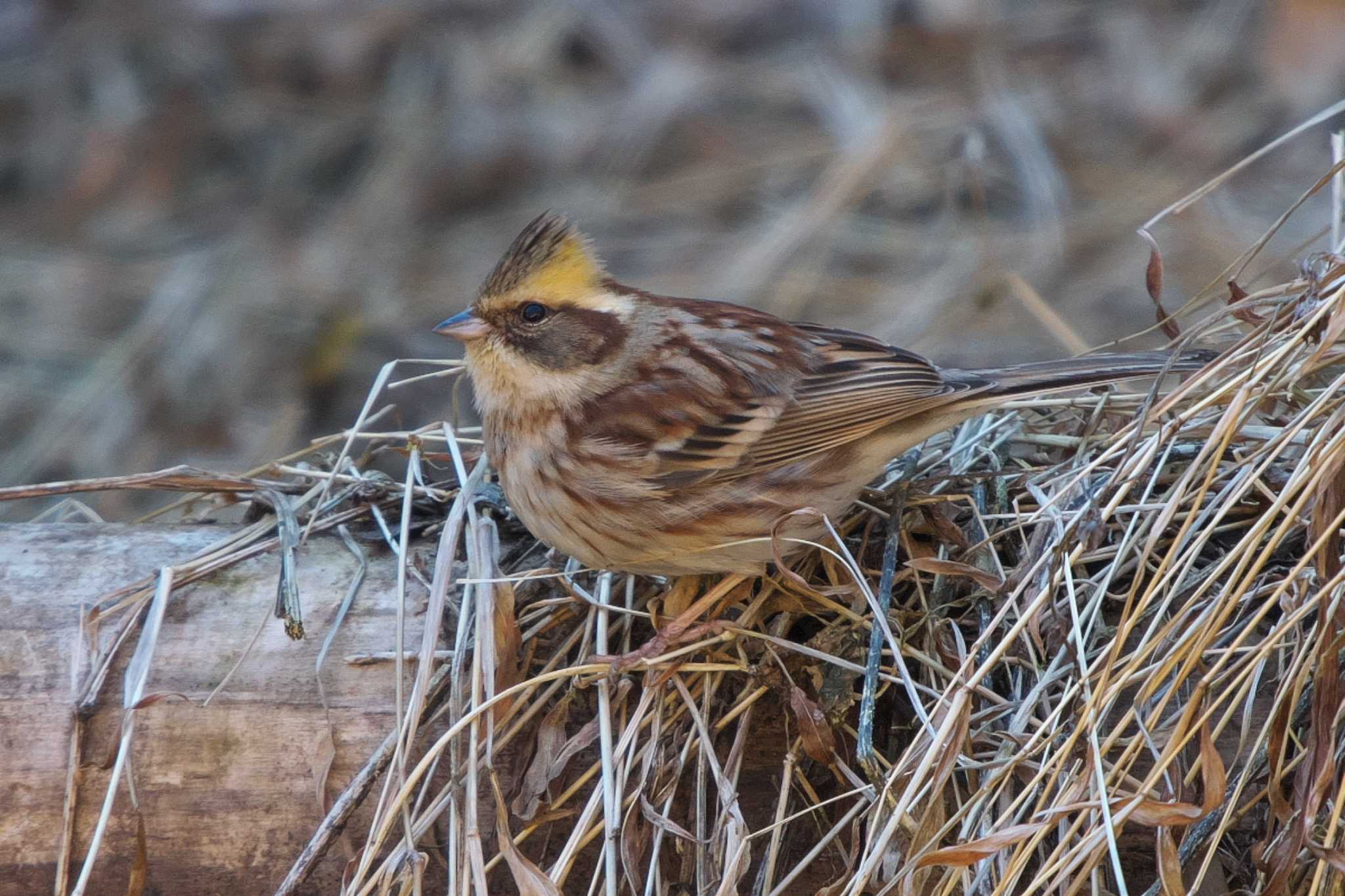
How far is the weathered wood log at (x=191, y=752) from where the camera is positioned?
2.26 m

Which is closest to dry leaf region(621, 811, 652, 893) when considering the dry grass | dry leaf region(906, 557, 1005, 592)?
the dry grass

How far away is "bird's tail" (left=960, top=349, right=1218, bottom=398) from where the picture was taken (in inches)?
96.6

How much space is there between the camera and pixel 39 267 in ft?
18.0

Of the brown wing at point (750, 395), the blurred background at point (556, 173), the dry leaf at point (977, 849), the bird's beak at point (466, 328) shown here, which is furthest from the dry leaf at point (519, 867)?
the blurred background at point (556, 173)

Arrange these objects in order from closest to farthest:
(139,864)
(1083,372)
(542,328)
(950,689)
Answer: (950,689)
(139,864)
(1083,372)
(542,328)

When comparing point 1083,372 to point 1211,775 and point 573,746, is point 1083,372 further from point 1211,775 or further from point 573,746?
point 573,746

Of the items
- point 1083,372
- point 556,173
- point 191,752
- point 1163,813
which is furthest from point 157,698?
point 556,173

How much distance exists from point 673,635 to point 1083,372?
2.75 feet

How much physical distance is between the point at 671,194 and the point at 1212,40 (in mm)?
2321

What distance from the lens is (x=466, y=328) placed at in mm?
2701

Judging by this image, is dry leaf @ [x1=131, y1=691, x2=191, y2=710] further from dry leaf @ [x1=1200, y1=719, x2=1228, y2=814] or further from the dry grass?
dry leaf @ [x1=1200, y1=719, x2=1228, y2=814]

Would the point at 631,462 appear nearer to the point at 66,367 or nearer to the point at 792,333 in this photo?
the point at 792,333

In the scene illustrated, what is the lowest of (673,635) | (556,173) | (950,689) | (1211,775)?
(1211,775)

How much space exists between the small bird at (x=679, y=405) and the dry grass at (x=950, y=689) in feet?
0.30
